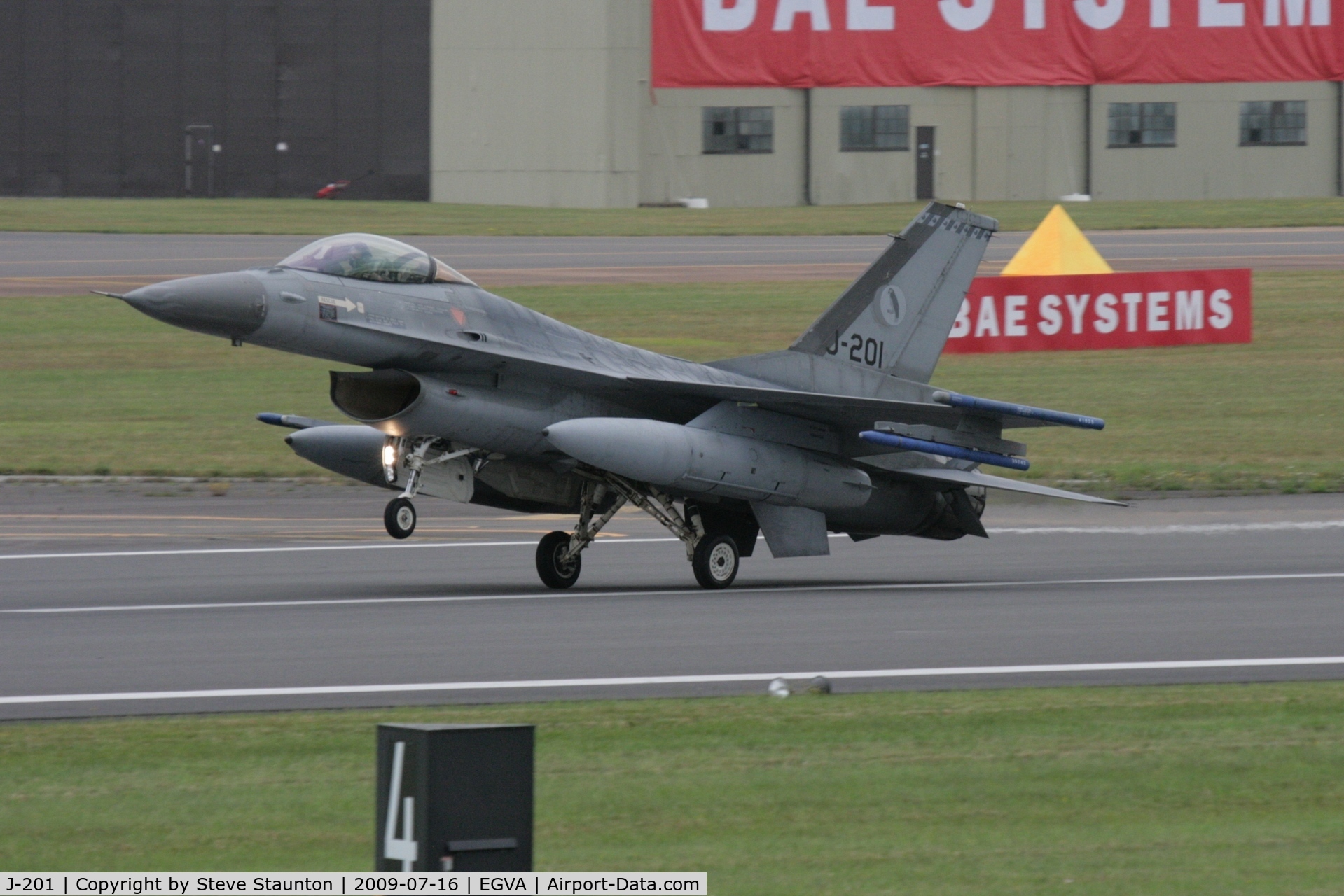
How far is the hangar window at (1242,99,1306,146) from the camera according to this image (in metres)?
64.6

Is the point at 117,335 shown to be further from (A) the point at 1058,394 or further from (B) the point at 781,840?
(B) the point at 781,840

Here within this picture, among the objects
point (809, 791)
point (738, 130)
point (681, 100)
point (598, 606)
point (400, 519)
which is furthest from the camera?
point (738, 130)

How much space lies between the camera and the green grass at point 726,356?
26.4 m

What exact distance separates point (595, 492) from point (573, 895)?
1111cm

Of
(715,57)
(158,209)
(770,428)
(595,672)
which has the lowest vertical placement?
(595,672)

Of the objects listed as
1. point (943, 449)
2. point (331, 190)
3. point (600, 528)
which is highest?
point (331, 190)

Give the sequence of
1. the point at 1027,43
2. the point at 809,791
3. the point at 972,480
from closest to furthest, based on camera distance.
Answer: the point at 809,791 → the point at 972,480 → the point at 1027,43

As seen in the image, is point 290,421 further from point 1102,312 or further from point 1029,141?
point 1029,141

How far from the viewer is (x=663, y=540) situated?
21.8 m

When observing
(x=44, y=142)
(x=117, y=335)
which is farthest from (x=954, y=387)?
(x=44, y=142)

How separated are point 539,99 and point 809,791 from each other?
2151 inches

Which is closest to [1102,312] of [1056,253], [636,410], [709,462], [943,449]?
[1056,253]

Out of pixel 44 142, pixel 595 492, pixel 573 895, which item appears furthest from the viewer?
pixel 44 142

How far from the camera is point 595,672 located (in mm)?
13133
